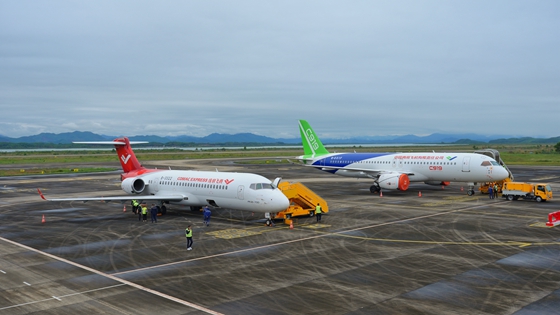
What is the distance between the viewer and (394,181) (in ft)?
170

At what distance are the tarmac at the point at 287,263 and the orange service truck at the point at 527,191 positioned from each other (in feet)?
11.1

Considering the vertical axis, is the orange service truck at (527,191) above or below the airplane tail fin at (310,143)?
below

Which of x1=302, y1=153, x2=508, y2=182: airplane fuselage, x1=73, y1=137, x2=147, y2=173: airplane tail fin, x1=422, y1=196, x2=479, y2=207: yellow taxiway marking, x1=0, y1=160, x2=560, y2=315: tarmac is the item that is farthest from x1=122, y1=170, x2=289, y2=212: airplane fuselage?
x1=302, y1=153, x2=508, y2=182: airplane fuselage

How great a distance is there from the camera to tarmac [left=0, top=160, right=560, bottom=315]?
17.2 m

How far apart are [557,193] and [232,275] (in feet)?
148

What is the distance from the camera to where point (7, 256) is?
25156 mm

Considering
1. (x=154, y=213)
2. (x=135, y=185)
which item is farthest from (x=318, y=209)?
(x=135, y=185)

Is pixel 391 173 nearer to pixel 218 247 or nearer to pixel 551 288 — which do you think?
pixel 218 247

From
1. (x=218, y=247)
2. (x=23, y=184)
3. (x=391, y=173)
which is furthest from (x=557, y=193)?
(x=23, y=184)

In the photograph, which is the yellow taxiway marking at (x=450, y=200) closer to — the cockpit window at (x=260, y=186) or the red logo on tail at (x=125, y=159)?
the cockpit window at (x=260, y=186)

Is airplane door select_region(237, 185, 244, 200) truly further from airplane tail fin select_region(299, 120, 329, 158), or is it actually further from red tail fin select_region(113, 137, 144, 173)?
airplane tail fin select_region(299, 120, 329, 158)

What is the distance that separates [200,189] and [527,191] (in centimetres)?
3203

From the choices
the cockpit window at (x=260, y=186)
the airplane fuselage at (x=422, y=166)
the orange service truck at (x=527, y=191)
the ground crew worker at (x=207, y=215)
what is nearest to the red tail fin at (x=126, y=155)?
the ground crew worker at (x=207, y=215)

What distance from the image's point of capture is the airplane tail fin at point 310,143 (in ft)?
213
